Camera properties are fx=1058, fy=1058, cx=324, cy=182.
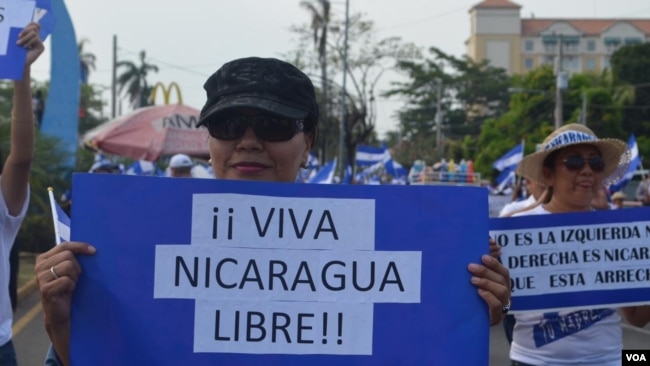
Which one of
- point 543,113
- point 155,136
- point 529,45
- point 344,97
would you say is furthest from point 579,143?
point 529,45

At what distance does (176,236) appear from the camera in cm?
231

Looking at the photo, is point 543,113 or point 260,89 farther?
point 543,113

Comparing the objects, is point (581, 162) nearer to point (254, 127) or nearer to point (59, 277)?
point (254, 127)

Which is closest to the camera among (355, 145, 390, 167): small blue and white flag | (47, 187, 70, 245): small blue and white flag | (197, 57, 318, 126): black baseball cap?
(197, 57, 318, 126): black baseball cap

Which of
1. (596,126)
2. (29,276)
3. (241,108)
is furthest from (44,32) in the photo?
(596,126)

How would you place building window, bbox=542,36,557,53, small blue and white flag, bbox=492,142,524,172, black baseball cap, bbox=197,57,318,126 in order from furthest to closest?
building window, bbox=542,36,557,53, small blue and white flag, bbox=492,142,524,172, black baseball cap, bbox=197,57,318,126

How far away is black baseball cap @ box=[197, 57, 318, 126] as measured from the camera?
2488mm

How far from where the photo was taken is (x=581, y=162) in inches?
180

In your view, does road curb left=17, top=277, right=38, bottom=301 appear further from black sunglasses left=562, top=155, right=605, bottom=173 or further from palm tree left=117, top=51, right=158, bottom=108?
palm tree left=117, top=51, right=158, bottom=108

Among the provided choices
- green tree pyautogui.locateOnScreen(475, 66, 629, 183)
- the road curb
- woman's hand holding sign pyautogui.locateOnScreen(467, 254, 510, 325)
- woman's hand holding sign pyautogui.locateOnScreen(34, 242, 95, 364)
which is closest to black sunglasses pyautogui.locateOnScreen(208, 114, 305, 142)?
woman's hand holding sign pyautogui.locateOnScreen(34, 242, 95, 364)

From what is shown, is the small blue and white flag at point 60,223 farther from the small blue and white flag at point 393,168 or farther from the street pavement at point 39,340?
the small blue and white flag at point 393,168

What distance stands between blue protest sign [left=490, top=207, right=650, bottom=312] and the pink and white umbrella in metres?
13.9

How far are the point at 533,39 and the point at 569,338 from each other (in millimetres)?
134526

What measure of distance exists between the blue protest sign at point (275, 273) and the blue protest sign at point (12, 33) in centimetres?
165
